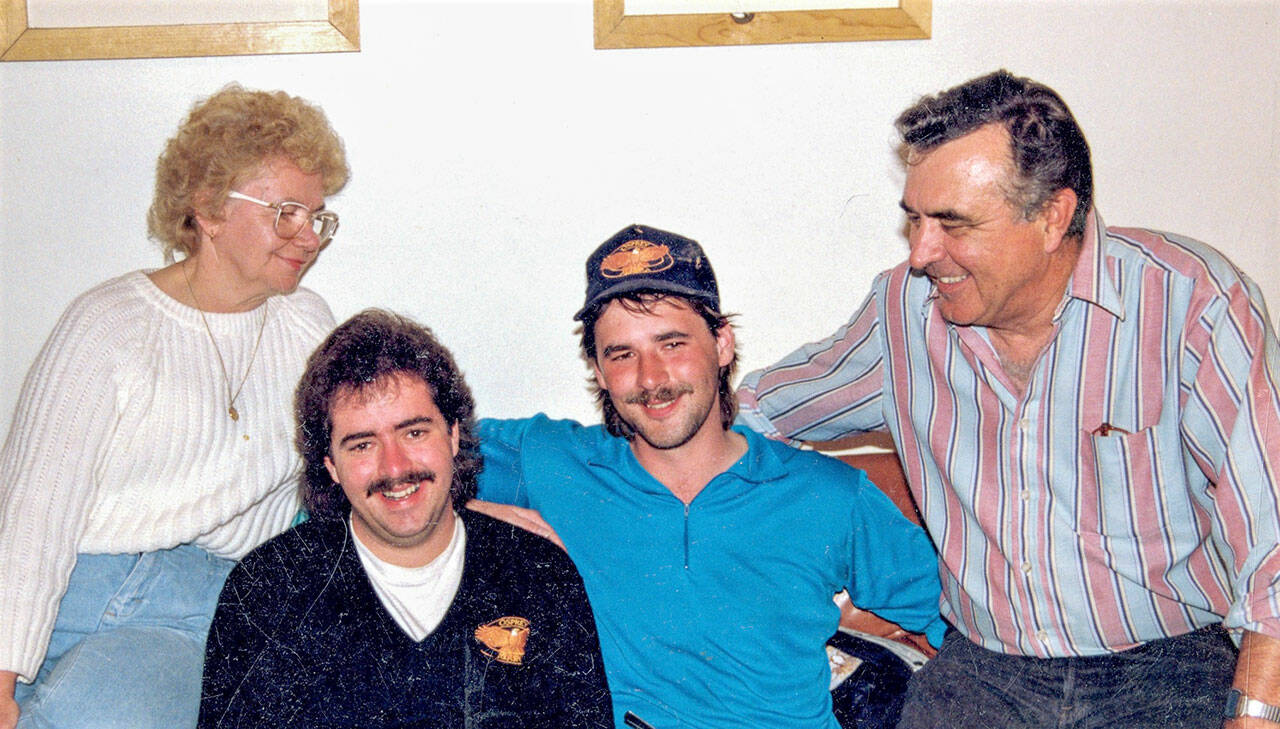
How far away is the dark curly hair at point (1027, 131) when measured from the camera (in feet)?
6.17

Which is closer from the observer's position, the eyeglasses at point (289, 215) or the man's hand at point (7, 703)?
the man's hand at point (7, 703)

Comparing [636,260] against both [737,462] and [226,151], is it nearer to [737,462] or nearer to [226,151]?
[737,462]

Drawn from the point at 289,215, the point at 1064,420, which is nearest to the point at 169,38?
the point at 289,215

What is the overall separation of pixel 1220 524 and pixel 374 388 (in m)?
1.46

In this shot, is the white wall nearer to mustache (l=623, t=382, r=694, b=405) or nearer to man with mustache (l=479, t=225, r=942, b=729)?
man with mustache (l=479, t=225, r=942, b=729)

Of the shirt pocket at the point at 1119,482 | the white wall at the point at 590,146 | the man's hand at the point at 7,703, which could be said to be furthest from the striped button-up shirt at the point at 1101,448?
the man's hand at the point at 7,703

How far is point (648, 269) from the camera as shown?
7.01 ft

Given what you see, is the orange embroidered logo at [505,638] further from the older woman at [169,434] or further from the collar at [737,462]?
the older woman at [169,434]

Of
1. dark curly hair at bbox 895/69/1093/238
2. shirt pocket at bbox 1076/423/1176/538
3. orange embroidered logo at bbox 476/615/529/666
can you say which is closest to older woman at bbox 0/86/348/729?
orange embroidered logo at bbox 476/615/529/666

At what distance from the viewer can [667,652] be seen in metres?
2.05

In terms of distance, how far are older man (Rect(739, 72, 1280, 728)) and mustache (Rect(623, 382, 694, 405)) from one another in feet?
1.58

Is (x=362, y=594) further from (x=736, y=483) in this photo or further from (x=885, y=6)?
(x=885, y=6)

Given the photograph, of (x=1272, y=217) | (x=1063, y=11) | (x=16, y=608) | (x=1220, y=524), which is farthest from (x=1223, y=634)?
(x=16, y=608)

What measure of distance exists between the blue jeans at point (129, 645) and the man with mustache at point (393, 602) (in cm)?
23
